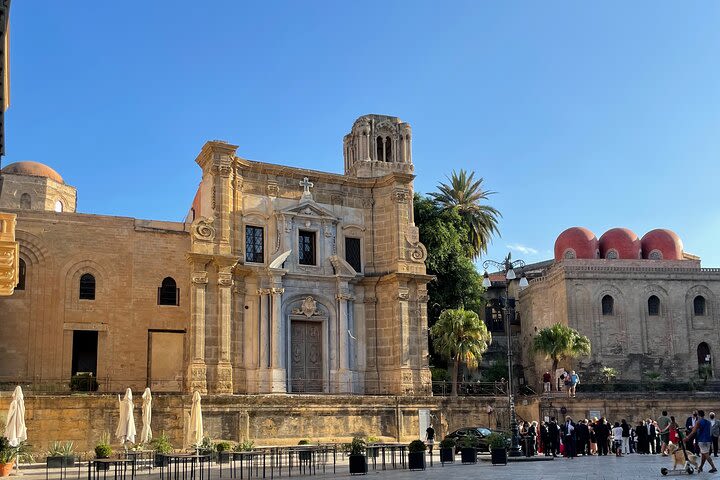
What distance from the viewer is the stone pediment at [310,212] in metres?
37.2

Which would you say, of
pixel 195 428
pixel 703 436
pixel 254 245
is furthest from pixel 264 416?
pixel 703 436

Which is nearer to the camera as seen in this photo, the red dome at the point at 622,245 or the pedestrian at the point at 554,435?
the pedestrian at the point at 554,435

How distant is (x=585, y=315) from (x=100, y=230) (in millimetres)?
28140

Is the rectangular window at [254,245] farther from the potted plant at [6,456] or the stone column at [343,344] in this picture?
the potted plant at [6,456]

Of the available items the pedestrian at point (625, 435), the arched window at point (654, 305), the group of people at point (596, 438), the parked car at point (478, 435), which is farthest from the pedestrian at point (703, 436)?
the arched window at point (654, 305)

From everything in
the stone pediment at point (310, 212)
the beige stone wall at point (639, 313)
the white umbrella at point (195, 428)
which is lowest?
the white umbrella at point (195, 428)

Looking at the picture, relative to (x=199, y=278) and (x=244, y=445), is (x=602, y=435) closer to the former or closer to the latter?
(x=244, y=445)

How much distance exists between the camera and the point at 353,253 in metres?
39.1

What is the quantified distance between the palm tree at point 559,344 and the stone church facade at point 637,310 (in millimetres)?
2840

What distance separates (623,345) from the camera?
49906 mm

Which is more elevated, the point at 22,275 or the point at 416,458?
the point at 22,275

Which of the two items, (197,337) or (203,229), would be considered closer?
(197,337)

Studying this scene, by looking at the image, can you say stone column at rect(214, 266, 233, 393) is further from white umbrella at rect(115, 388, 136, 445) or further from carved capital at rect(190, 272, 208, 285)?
white umbrella at rect(115, 388, 136, 445)

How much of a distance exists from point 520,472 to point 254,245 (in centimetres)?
1901
